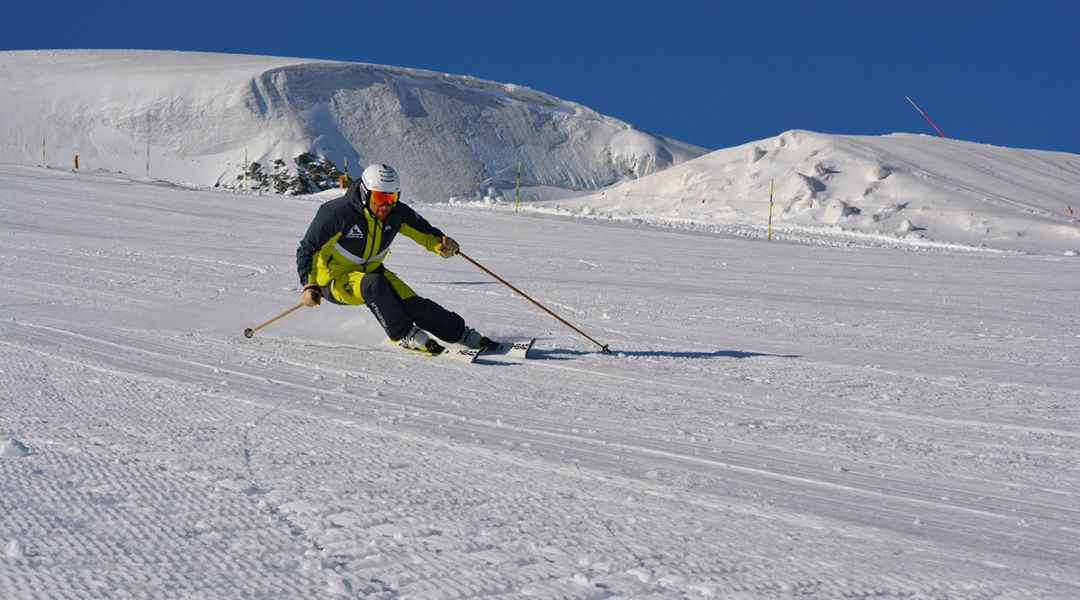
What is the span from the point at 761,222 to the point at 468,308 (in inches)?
732

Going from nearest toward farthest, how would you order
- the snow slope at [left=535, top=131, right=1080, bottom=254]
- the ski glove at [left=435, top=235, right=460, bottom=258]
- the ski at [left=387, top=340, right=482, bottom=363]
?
1. the ski at [left=387, top=340, right=482, bottom=363]
2. the ski glove at [left=435, top=235, right=460, bottom=258]
3. the snow slope at [left=535, top=131, right=1080, bottom=254]

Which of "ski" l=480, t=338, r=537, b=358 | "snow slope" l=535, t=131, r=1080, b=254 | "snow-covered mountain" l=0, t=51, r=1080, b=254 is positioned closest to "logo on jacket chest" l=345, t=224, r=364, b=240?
"ski" l=480, t=338, r=537, b=358

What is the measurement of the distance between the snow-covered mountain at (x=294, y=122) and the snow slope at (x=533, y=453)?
2256 inches

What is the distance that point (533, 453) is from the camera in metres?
4.22

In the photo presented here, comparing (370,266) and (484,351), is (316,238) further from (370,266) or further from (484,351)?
(484,351)

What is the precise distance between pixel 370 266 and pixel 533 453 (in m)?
3.52

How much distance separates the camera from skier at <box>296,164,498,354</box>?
7047mm

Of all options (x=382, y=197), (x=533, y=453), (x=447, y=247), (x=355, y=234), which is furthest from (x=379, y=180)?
(x=533, y=453)

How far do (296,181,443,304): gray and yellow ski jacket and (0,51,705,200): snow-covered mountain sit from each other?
5761 cm

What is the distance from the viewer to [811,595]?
2.71 meters

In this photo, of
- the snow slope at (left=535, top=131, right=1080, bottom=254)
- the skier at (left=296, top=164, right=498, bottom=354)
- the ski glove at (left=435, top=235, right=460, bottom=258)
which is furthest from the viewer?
the snow slope at (left=535, top=131, right=1080, bottom=254)

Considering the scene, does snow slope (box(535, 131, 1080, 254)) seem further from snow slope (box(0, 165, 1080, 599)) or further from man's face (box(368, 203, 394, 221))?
man's face (box(368, 203, 394, 221))

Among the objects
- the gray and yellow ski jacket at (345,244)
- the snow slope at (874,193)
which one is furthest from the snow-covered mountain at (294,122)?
the gray and yellow ski jacket at (345,244)

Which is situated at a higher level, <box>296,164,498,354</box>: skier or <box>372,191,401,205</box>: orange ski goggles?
<box>372,191,401,205</box>: orange ski goggles
